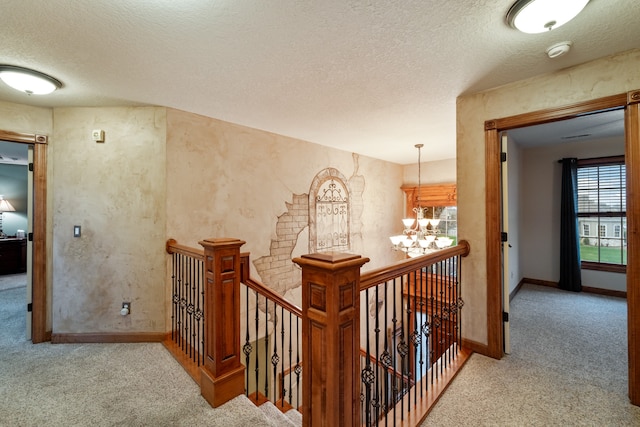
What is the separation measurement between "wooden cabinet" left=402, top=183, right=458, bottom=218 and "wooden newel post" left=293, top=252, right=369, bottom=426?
4591 millimetres

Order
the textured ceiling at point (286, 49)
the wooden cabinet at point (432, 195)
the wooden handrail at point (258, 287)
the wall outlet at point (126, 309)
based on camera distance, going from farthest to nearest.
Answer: the wooden cabinet at point (432, 195) → the wall outlet at point (126, 309) → the wooden handrail at point (258, 287) → the textured ceiling at point (286, 49)

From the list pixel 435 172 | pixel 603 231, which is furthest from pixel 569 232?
pixel 435 172

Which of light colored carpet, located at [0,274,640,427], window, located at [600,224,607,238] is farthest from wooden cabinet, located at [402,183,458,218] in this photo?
light colored carpet, located at [0,274,640,427]

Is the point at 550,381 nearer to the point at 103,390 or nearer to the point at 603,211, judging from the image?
the point at 103,390

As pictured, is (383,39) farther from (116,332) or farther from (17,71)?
(116,332)

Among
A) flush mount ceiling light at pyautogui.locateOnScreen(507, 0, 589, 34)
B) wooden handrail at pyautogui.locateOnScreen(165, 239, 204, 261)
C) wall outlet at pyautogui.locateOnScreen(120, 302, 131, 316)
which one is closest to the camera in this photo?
flush mount ceiling light at pyautogui.locateOnScreen(507, 0, 589, 34)

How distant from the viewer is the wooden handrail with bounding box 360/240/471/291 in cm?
139

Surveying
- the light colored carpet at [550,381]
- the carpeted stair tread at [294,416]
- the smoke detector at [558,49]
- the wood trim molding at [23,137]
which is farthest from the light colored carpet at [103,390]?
the smoke detector at [558,49]

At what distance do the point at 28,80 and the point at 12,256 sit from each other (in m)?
5.86

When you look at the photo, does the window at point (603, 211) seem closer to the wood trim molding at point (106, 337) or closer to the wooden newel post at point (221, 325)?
the wooden newel post at point (221, 325)

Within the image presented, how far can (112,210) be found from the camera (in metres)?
2.84

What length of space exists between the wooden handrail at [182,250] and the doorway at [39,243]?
130 cm

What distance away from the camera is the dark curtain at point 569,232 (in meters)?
4.25

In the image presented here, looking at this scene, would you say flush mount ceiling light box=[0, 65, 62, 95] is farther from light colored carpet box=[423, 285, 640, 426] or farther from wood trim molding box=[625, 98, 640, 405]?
wood trim molding box=[625, 98, 640, 405]
